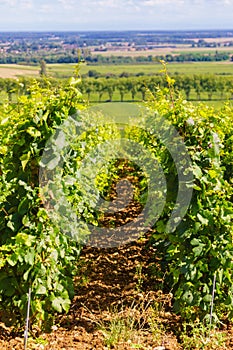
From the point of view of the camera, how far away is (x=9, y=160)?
147 inches

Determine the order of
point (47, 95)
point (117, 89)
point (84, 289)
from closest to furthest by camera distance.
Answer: point (47, 95) → point (84, 289) → point (117, 89)

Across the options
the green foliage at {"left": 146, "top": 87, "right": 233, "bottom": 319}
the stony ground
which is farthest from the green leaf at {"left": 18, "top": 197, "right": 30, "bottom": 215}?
the green foliage at {"left": 146, "top": 87, "right": 233, "bottom": 319}

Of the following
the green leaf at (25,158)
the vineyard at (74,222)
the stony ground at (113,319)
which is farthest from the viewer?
the stony ground at (113,319)

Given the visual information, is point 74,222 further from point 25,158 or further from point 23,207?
point 25,158

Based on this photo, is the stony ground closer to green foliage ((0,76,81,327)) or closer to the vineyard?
the vineyard

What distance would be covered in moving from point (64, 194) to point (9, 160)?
506mm

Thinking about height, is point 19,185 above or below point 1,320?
above

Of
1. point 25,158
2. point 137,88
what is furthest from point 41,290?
point 137,88

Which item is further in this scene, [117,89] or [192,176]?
[117,89]

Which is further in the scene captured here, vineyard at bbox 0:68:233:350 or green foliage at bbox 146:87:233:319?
green foliage at bbox 146:87:233:319

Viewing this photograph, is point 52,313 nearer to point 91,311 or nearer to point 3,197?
point 91,311

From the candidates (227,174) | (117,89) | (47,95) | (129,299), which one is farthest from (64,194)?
(117,89)

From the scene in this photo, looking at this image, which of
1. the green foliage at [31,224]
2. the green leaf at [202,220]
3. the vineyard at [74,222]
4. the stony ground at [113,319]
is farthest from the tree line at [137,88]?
the green foliage at [31,224]

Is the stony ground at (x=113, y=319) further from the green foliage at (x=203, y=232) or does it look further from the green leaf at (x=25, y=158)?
the green leaf at (x=25, y=158)
